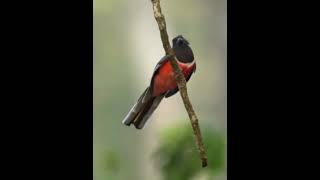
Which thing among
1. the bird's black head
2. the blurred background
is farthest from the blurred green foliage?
the bird's black head

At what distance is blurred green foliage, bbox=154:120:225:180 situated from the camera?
1.55 m

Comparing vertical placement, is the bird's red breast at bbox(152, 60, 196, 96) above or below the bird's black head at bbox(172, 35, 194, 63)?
below

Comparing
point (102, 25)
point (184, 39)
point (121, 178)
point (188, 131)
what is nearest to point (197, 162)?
point (188, 131)

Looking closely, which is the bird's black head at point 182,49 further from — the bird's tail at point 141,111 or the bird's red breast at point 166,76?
the bird's tail at point 141,111

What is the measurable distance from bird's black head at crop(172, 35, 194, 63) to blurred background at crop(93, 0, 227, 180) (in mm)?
14

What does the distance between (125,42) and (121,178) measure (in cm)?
33

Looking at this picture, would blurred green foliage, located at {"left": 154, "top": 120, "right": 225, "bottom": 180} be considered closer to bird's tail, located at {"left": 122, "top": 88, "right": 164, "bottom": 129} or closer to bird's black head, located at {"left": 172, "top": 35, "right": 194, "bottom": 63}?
bird's tail, located at {"left": 122, "top": 88, "right": 164, "bottom": 129}

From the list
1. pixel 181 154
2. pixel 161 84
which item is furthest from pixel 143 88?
pixel 181 154

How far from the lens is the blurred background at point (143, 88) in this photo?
5.03 ft

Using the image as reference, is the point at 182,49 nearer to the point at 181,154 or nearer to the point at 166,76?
the point at 166,76

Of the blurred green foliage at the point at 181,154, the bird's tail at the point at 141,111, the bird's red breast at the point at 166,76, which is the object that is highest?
the bird's red breast at the point at 166,76

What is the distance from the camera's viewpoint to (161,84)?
156cm

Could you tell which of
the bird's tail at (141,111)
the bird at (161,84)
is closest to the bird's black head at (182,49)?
the bird at (161,84)

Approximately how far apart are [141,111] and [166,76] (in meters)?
0.11
